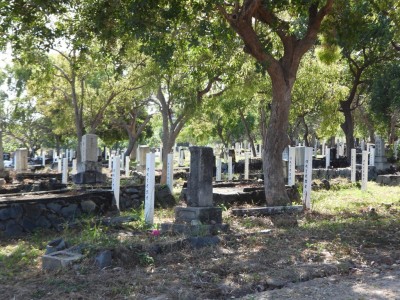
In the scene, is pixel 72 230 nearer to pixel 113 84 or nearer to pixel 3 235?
pixel 3 235

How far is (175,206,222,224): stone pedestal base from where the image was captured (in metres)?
9.50

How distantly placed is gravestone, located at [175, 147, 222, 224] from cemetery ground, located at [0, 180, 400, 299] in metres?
0.81

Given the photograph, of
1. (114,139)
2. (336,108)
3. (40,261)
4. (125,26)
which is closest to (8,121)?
(114,139)

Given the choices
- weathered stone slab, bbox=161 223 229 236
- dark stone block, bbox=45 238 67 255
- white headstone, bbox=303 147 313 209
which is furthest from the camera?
white headstone, bbox=303 147 313 209

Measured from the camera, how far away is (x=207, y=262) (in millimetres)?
6777

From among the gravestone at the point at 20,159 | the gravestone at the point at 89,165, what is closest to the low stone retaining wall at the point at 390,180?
the gravestone at the point at 89,165

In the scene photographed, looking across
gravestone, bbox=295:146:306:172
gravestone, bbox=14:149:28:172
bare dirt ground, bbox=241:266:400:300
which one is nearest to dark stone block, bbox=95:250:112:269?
bare dirt ground, bbox=241:266:400:300

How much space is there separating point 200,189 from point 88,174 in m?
8.15

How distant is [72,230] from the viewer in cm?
991

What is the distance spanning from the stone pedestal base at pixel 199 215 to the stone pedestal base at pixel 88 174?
25.6ft

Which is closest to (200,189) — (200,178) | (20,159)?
(200,178)

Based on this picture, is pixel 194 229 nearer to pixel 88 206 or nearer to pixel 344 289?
pixel 344 289

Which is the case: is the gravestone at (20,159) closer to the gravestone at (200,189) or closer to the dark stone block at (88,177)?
the dark stone block at (88,177)

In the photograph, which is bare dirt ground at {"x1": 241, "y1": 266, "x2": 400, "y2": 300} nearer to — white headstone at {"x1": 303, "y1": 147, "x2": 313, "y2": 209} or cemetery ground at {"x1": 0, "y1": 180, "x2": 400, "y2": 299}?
cemetery ground at {"x1": 0, "y1": 180, "x2": 400, "y2": 299}
